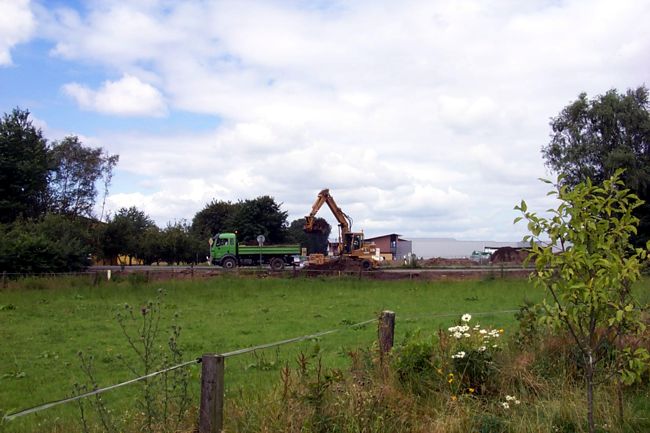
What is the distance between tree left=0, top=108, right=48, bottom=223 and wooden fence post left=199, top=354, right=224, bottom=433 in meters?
51.9

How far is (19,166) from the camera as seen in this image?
52625 millimetres

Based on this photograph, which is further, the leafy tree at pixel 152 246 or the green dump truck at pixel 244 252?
the leafy tree at pixel 152 246

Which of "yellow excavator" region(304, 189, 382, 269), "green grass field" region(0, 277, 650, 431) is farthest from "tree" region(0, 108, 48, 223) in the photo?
"green grass field" region(0, 277, 650, 431)

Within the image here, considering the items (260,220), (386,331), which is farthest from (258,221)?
(386,331)

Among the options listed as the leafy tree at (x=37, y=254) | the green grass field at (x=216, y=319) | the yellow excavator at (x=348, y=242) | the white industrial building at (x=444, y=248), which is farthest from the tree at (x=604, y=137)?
the white industrial building at (x=444, y=248)

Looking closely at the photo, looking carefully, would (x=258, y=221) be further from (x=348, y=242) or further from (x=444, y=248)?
(x=348, y=242)

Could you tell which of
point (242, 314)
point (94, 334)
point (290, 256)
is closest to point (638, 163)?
point (290, 256)

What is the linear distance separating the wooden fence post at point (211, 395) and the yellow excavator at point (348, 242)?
37.9 metres

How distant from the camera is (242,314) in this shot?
1930 centimetres

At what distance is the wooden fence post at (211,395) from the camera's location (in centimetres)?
474

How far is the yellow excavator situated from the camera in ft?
144

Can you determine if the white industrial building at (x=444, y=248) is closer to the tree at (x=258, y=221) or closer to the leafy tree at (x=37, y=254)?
the tree at (x=258, y=221)

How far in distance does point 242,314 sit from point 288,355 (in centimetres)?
889

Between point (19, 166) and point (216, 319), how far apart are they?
42196mm
